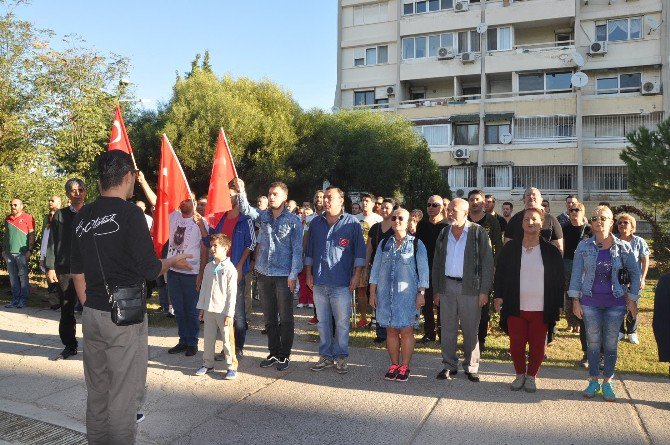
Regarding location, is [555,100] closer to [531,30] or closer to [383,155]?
[531,30]

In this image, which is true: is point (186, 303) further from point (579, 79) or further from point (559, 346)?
point (579, 79)

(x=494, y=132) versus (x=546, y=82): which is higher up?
(x=546, y=82)

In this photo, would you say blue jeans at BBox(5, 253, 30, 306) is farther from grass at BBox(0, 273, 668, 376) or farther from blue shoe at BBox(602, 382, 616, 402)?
blue shoe at BBox(602, 382, 616, 402)

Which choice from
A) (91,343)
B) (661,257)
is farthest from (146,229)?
(661,257)

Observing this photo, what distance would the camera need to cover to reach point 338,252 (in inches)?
254

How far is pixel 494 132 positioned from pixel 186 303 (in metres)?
31.2

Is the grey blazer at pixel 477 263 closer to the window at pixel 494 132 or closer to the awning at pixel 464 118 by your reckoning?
the awning at pixel 464 118

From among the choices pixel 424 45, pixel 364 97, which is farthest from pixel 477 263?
pixel 364 97

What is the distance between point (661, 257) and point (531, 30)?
25.5m

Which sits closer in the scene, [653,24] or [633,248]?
[633,248]

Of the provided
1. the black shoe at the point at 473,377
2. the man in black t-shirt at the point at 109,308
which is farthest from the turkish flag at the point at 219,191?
the black shoe at the point at 473,377

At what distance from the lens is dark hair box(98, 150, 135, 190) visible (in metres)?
3.70

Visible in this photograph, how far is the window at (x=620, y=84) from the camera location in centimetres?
3269

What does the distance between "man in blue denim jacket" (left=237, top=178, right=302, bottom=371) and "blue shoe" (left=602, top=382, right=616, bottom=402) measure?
3381mm
